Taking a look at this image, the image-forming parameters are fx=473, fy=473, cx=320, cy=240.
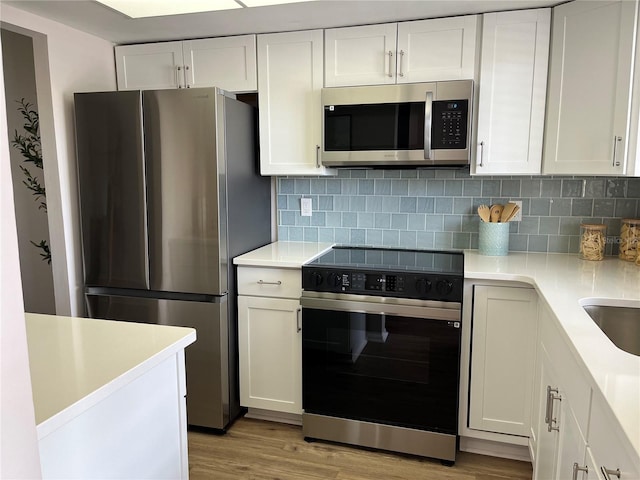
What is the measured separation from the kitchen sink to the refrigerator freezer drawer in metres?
1.70

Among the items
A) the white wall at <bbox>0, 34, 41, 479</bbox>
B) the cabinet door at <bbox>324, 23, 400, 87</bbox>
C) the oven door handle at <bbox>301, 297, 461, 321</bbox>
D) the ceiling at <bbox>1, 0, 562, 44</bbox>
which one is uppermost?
the ceiling at <bbox>1, 0, 562, 44</bbox>

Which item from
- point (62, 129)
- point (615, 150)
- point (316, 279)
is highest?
point (62, 129)

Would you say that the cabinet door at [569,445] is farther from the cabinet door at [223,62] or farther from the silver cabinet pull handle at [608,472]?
the cabinet door at [223,62]

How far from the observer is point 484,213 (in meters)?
2.57

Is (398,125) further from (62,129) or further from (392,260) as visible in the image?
(62,129)

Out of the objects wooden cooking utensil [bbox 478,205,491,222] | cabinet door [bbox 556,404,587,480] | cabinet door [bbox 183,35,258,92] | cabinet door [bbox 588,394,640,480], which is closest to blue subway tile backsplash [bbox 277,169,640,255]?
wooden cooking utensil [bbox 478,205,491,222]

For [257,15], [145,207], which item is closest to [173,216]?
[145,207]

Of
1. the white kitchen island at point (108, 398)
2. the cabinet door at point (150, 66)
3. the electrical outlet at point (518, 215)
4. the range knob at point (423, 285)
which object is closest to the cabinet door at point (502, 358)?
the range knob at point (423, 285)

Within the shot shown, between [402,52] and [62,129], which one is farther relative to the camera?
[62,129]

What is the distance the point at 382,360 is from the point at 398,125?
3.87ft

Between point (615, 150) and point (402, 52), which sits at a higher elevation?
point (402, 52)

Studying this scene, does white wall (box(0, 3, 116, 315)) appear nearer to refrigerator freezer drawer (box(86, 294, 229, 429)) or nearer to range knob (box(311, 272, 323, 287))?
refrigerator freezer drawer (box(86, 294, 229, 429))

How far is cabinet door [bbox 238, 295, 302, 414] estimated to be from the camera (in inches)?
98.0

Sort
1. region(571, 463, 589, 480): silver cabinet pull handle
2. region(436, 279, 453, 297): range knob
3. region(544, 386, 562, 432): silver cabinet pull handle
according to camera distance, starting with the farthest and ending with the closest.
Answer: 1. region(436, 279, 453, 297): range knob
2. region(544, 386, 562, 432): silver cabinet pull handle
3. region(571, 463, 589, 480): silver cabinet pull handle
